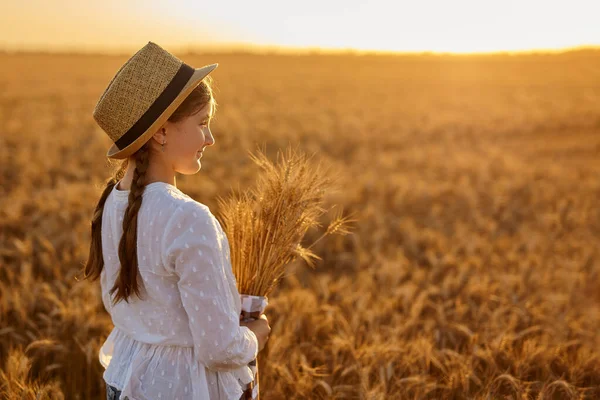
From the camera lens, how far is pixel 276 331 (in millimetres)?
3125

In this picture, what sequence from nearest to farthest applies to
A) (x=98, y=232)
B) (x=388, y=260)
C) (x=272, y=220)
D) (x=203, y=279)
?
(x=203, y=279) < (x=98, y=232) < (x=272, y=220) < (x=388, y=260)

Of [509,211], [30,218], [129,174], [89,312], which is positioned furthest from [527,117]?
[129,174]

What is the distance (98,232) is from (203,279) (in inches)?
20.9

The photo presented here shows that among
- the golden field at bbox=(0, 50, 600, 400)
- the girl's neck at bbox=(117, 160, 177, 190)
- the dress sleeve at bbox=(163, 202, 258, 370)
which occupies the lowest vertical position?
the golden field at bbox=(0, 50, 600, 400)

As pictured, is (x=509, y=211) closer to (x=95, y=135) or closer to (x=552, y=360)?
(x=552, y=360)

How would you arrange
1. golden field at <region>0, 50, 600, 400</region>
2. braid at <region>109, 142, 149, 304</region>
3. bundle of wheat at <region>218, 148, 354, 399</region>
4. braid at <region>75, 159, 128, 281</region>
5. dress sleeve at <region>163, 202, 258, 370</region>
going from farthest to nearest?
golden field at <region>0, 50, 600, 400</region>
bundle of wheat at <region>218, 148, 354, 399</region>
braid at <region>75, 159, 128, 281</region>
braid at <region>109, 142, 149, 304</region>
dress sleeve at <region>163, 202, 258, 370</region>

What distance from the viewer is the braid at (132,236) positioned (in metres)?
1.54

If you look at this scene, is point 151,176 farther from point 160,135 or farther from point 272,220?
point 272,220

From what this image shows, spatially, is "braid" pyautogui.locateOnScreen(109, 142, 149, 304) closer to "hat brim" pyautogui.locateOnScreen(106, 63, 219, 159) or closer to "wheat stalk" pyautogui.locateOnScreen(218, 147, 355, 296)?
"hat brim" pyautogui.locateOnScreen(106, 63, 219, 159)

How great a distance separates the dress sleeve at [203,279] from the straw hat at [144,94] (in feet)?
0.87

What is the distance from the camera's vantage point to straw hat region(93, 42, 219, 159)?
5.11ft

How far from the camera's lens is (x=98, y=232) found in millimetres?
1813

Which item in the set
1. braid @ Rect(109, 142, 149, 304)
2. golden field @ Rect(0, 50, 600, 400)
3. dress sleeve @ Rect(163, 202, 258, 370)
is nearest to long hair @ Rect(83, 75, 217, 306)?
braid @ Rect(109, 142, 149, 304)

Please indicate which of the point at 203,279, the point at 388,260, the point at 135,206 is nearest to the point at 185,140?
the point at 135,206
